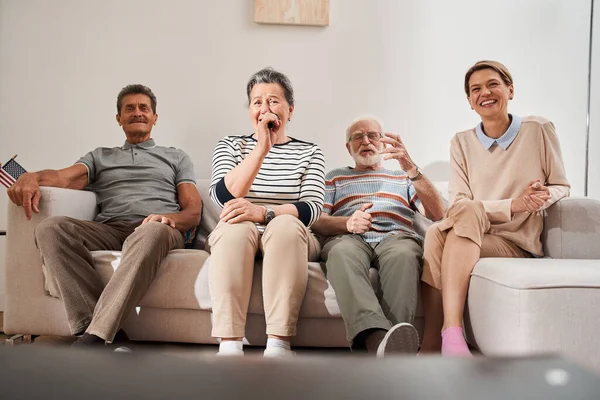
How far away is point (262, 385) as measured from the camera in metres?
0.26

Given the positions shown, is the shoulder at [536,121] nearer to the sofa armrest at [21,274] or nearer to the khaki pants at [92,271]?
the khaki pants at [92,271]

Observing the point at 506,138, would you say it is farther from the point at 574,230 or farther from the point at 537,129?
the point at 574,230

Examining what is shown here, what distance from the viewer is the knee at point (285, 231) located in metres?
1.68

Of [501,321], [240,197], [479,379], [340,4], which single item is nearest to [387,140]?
[240,197]

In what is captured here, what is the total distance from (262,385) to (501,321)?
136 cm

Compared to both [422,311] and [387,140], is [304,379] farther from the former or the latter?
[387,140]

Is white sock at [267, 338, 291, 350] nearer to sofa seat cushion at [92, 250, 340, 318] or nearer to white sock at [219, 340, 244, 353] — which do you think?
white sock at [219, 340, 244, 353]


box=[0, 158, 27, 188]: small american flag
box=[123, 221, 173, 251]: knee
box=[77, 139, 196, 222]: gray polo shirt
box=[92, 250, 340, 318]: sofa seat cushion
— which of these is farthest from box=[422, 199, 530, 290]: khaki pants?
box=[0, 158, 27, 188]: small american flag

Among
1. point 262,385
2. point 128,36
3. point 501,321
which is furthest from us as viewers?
point 128,36

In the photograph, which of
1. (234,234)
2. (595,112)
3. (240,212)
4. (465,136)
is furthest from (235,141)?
(595,112)

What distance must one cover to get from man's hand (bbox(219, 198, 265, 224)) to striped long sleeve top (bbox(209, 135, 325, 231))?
0.47ft

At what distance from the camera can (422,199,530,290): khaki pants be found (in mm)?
1741

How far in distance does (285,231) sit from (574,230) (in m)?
1.09

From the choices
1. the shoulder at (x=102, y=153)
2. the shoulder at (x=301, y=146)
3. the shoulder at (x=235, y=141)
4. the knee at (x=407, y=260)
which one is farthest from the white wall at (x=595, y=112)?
the shoulder at (x=102, y=153)
